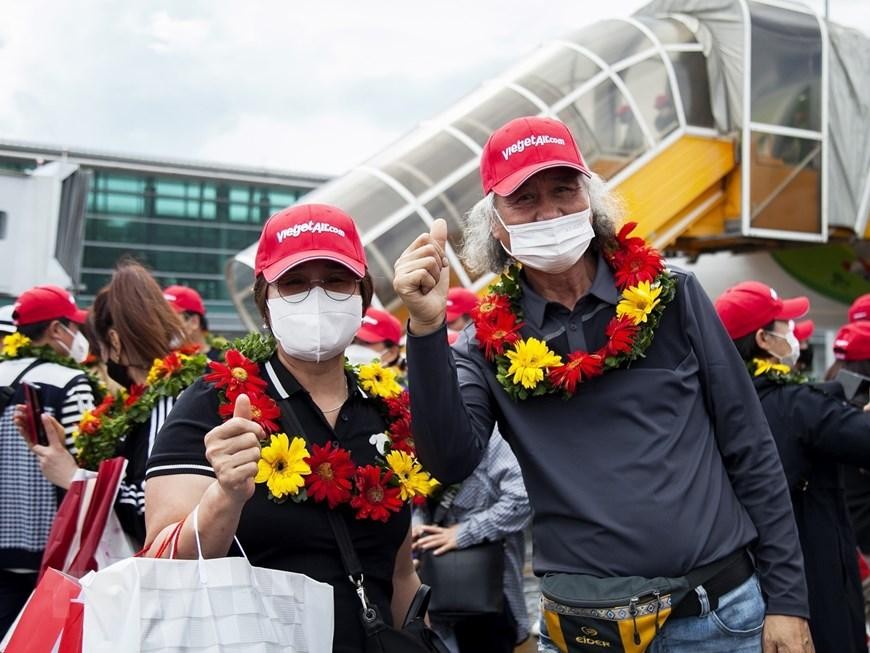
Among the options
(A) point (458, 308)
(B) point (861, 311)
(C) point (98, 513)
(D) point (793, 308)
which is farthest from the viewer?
(A) point (458, 308)

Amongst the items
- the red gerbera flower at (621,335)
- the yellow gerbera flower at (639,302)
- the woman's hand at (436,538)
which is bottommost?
the woman's hand at (436,538)

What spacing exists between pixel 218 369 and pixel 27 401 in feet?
5.44

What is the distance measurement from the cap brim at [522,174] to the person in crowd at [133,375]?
1.41 m

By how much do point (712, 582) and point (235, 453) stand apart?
111 cm

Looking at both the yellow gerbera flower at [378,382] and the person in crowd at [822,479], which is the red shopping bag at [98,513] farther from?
the person in crowd at [822,479]

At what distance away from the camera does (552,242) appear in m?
2.27

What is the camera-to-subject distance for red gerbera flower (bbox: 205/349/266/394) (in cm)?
221

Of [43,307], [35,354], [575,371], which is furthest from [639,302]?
[43,307]

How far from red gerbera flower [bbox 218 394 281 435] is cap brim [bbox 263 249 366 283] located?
0.29 m

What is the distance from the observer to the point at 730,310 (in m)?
3.67

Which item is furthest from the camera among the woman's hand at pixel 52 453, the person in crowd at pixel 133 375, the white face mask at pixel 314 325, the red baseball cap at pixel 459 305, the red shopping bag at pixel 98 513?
the red baseball cap at pixel 459 305

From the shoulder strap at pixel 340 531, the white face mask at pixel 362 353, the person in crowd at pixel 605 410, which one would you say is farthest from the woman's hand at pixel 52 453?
the white face mask at pixel 362 353

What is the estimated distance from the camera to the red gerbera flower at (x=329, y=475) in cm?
215

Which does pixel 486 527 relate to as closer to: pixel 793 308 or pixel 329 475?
pixel 329 475
